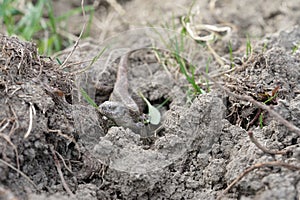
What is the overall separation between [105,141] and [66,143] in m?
0.13

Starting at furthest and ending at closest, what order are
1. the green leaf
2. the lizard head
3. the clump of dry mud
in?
the green leaf, the lizard head, the clump of dry mud

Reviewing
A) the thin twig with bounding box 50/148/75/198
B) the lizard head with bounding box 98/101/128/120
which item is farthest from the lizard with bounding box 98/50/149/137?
the thin twig with bounding box 50/148/75/198

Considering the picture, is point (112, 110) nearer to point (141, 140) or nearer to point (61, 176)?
point (141, 140)

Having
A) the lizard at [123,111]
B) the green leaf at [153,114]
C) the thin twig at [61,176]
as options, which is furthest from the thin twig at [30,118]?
the green leaf at [153,114]

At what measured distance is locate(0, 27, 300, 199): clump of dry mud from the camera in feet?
4.71

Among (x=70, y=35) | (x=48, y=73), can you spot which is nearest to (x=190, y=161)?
(x=48, y=73)

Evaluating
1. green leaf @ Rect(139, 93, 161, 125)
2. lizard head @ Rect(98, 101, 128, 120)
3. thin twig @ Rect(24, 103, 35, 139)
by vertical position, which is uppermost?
green leaf @ Rect(139, 93, 161, 125)

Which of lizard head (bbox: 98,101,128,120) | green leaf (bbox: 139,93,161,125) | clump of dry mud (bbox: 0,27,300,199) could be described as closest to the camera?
clump of dry mud (bbox: 0,27,300,199)

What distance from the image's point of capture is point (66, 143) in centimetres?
158

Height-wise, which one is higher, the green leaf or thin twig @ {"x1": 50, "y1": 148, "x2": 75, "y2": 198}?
the green leaf

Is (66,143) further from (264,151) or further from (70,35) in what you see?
(70,35)

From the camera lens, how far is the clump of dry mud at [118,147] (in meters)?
1.44

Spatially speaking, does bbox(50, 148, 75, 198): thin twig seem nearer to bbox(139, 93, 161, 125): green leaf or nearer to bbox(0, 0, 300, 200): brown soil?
bbox(0, 0, 300, 200): brown soil

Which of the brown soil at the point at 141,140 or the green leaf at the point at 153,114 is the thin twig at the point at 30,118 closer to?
the brown soil at the point at 141,140
